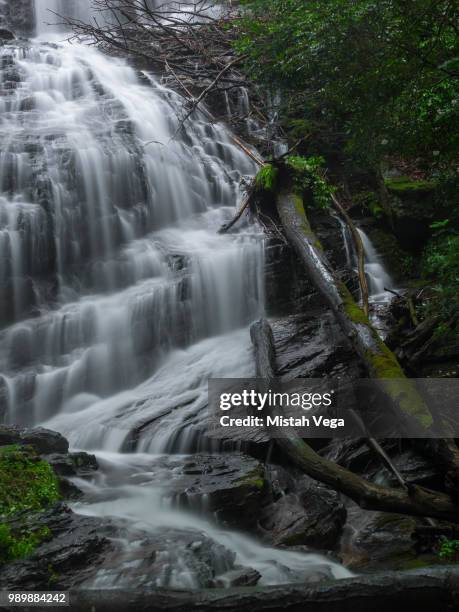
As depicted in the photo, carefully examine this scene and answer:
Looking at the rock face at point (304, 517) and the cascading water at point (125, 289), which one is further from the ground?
the cascading water at point (125, 289)

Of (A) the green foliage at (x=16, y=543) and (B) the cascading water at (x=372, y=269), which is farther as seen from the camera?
(B) the cascading water at (x=372, y=269)

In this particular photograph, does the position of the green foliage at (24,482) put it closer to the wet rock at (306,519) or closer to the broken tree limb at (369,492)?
the wet rock at (306,519)

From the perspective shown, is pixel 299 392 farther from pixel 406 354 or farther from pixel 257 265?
pixel 257 265

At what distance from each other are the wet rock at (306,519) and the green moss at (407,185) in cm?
755

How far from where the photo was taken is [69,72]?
1659 centimetres

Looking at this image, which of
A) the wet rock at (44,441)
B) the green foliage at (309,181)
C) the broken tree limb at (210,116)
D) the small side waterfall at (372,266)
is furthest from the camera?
the broken tree limb at (210,116)

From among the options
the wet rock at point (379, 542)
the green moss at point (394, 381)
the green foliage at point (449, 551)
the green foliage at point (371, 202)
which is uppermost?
the green foliage at point (371, 202)

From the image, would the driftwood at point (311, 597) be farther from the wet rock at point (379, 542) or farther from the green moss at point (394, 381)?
the green moss at point (394, 381)

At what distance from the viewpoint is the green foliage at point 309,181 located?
10891mm

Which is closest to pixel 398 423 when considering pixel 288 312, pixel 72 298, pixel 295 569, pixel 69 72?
pixel 295 569

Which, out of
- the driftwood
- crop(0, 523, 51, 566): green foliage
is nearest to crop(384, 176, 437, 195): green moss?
the driftwood

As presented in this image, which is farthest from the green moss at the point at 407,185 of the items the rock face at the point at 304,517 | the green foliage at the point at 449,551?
the green foliage at the point at 449,551

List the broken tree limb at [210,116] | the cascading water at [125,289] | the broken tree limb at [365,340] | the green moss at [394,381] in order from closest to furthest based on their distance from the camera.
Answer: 1. the broken tree limb at [365,340]
2. the green moss at [394,381]
3. the cascading water at [125,289]
4. the broken tree limb at [210,116]

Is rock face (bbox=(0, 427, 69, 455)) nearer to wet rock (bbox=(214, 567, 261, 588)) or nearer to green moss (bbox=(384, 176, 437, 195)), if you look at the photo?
wet rock (bbox=(214, 567, 261, 588))
